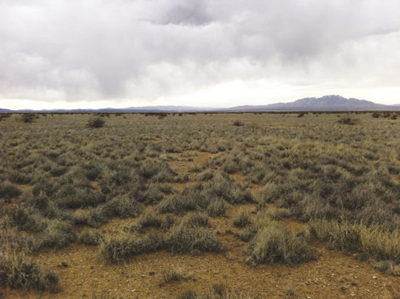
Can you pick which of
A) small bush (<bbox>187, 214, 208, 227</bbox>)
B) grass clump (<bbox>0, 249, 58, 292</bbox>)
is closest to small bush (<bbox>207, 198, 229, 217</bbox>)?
small bush (<bbox>187, 214, 208, 227</bbox>)

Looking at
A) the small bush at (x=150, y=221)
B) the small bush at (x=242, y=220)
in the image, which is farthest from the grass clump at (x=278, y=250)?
the small bush at (x=150, y=221)

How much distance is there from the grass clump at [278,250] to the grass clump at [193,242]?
2.26ft

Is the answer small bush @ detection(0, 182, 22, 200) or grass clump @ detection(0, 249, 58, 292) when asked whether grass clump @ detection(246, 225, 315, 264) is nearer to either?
grass clump @ detection(0, 249, 58, 292)

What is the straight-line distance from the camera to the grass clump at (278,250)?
4734 millimetres

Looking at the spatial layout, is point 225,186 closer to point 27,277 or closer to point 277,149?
point 27,277

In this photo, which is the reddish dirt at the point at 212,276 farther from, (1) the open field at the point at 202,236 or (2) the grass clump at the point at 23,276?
(2) the grass clump at the point at 23,276

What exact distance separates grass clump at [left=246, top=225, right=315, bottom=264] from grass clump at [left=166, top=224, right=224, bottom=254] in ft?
2.26

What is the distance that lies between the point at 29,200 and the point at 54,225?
2.42m

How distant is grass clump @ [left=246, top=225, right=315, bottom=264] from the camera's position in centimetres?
473

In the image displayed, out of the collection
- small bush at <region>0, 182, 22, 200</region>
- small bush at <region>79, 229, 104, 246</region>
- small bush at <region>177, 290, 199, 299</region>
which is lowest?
small bush at <region>177, 290, 199, 299</region>

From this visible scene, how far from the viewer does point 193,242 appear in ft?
17.0

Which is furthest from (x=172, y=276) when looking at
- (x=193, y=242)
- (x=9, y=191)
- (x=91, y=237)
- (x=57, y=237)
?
(x=9, y=191)

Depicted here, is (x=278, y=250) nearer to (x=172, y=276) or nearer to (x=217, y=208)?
(x=172, y=276)

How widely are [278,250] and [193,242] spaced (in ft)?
5.26
